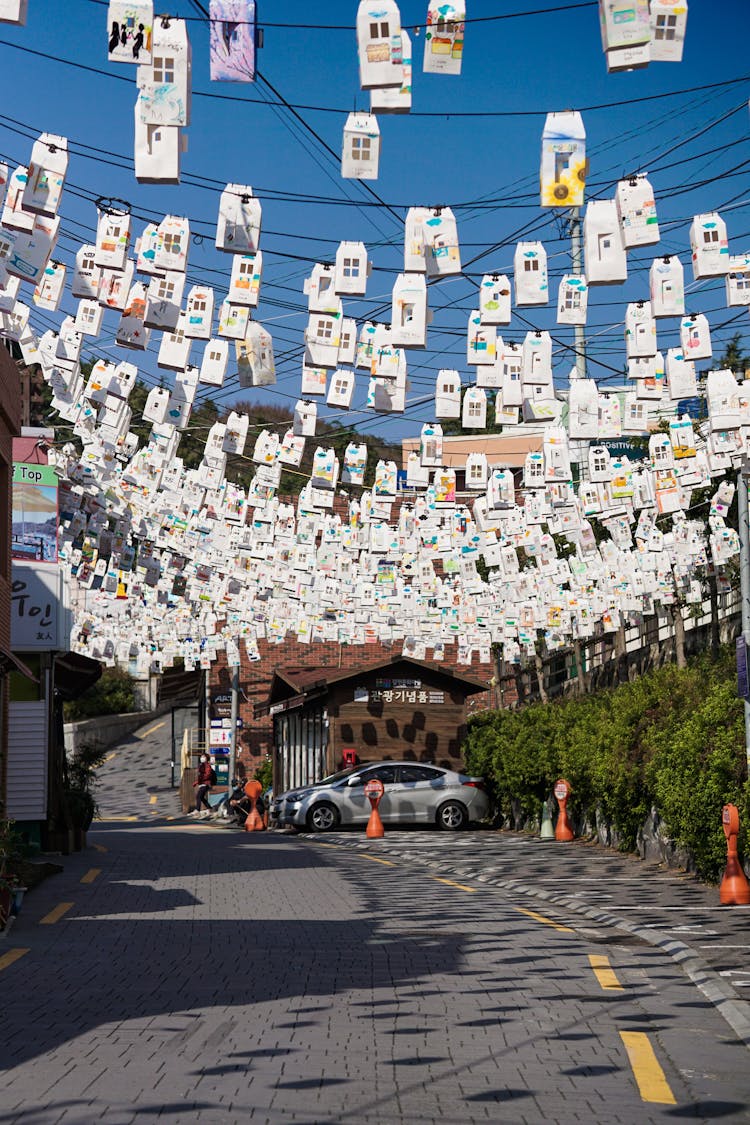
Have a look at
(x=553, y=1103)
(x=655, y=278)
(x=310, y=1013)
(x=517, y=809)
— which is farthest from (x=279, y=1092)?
(x=517, y=809)

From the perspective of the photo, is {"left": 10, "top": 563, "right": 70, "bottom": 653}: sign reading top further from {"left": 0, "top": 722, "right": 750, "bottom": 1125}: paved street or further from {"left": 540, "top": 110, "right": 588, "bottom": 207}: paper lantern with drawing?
{"left": 540, "top": 110, "right": 588, "bottom": 207}: paper lantern with drawing

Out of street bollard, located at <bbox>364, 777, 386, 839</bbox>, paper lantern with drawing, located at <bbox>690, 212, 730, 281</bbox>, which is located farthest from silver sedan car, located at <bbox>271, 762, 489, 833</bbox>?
paper lantern with drawing, located at <bbox>690, 212, 730, 281</bbox>

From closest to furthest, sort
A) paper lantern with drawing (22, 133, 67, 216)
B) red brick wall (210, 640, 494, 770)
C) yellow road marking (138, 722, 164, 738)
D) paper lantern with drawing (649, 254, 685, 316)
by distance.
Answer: paper lantern with drawing (22, 133, 67, 216), paper lantern with drawing (649, 254, 685, 316), red brick wall (210, 640, 494, 770), yellow road marking (138, 722, 164, 738)

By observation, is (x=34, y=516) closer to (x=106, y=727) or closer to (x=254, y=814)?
(x=254, y=814)

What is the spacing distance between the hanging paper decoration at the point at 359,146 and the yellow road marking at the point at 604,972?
6.29 m

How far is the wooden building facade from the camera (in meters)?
42.2

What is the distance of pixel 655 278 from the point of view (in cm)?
1293

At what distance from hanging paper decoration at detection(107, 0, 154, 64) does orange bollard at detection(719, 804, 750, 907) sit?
35.1 ft

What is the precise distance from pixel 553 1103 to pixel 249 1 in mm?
6992

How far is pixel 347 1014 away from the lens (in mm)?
9367

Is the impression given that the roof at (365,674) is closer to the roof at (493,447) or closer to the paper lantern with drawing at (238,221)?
the roof at (493,447)

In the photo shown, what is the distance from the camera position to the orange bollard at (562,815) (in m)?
28.1

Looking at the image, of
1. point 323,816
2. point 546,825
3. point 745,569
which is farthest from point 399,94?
point 323,816

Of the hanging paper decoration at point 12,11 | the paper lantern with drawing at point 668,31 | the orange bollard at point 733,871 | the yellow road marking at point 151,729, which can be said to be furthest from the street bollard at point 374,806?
the yellow road marking at point 151,729
